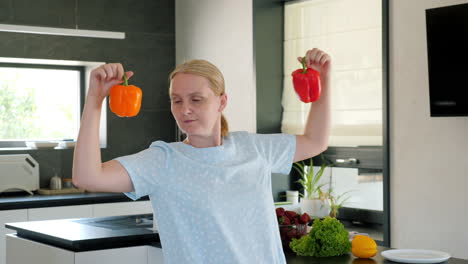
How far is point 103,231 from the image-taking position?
10.1ft

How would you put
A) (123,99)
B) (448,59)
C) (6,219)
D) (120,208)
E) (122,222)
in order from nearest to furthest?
1. (123,99)
2. (122,222)
3. (448,59)
4. (6,219)
5. (120,208)

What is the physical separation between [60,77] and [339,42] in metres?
2.37

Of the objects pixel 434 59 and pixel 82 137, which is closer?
pixel 82 137

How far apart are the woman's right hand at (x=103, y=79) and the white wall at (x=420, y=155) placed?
263 cm

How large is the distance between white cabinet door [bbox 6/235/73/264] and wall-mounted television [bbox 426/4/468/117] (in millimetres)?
2063

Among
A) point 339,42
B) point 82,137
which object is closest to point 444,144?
point 339,42

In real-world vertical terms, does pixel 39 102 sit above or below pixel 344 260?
above

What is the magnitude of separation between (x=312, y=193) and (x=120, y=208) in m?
1.40

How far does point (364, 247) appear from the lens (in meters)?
2.53

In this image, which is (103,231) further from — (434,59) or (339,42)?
(339,42)

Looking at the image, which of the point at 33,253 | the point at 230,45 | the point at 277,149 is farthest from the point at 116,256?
the point at 230,45

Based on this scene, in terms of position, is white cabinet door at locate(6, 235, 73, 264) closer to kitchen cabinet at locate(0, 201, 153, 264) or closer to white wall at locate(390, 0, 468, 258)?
kitchen cabinet at locate(0, 201, 153, 264)

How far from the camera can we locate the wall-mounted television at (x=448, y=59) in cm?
351

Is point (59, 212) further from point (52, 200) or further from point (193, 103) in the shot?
point (193, 103)
